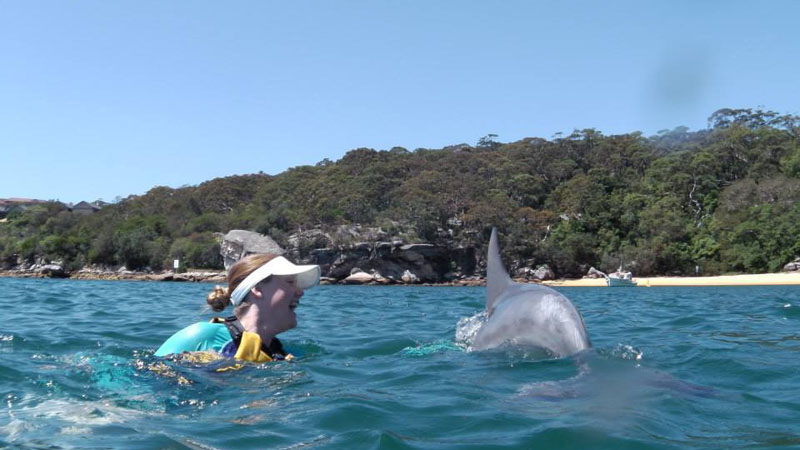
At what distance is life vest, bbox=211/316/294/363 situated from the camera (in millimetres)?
4922

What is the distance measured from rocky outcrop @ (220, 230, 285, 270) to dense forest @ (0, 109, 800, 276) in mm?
2508

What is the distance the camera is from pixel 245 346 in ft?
16.1

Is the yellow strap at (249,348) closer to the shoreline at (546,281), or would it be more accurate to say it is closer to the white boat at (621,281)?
the shoreline at (546,281)

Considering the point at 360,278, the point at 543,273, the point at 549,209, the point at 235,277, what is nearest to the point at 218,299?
the point at 235,277

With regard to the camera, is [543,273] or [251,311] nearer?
[251,311]

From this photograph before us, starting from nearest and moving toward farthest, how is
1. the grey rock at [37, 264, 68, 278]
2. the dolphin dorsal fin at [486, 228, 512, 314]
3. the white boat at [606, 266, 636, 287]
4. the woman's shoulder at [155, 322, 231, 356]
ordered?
1. the woman's shoulder at [155, 322, 231, 356]
2. the dolphin dorsal fin at [486, 228, 512, 314]
3. the white boat at [606, 266, 636, 287]
4. the grey rock at [37, 264, 68, 278]

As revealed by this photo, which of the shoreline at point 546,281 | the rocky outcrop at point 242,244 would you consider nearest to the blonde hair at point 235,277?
the shoreline at point 546,281

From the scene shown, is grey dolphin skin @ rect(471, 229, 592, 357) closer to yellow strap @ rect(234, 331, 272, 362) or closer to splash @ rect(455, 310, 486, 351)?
splash @ rect(455, 310, 486, 351)

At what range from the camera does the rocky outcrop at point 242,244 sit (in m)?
53.4

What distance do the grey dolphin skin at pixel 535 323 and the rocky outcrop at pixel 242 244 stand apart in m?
48.2

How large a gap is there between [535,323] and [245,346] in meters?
2.20

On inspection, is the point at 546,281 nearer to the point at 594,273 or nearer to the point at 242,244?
the point at 594,273

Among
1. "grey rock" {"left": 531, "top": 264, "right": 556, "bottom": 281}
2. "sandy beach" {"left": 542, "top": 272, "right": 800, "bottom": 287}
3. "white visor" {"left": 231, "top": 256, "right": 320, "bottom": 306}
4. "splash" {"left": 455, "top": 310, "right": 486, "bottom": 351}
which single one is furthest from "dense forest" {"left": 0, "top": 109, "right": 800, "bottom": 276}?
"white visor" {"left": 231, "top": 256, "right": 320, "bottom": 306}

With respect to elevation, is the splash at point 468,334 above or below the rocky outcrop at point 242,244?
below
